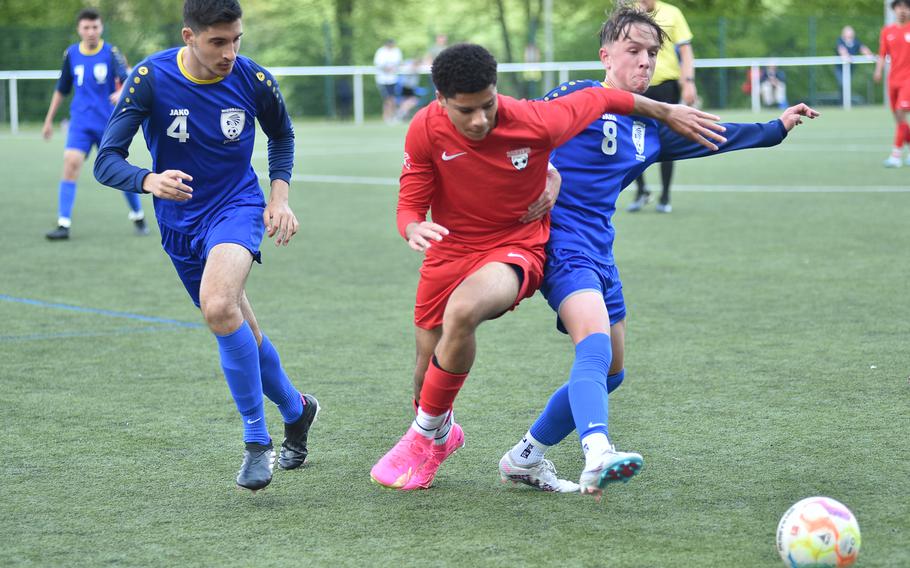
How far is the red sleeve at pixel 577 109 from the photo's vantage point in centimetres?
439

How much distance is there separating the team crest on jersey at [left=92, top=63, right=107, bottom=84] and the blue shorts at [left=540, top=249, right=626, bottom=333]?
858 centimetres

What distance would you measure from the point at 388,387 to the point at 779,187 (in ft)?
32.5

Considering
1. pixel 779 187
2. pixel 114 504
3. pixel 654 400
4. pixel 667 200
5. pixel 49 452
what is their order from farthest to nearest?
1. pixel 779 187
2. pixel 667 200
3. pixel 654 400
4. pixel 49 452
5. pixel 114 504

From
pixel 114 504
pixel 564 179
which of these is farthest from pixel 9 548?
pixel 564 179

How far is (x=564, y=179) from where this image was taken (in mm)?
4711

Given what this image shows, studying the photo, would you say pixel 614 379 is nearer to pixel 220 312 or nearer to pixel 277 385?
pixel 277 385

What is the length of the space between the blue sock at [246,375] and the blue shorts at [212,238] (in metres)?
0.35

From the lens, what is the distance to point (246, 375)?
4652 millimetres

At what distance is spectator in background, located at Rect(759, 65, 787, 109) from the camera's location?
3547 cm

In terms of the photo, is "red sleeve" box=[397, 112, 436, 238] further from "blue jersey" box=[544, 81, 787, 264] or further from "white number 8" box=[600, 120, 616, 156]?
"white number 8" box=[600, 120, 616, 156]

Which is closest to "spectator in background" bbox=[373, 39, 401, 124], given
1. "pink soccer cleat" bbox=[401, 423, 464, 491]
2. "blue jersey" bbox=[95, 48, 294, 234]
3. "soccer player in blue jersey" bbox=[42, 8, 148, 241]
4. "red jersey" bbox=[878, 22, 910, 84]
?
"red jersey" bbox=[878, 22, 910, 84]

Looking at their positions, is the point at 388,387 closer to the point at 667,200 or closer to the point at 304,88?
the point at 667,200

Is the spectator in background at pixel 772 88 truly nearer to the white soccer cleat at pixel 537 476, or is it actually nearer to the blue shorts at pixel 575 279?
the blue shorts at pixel 575 279

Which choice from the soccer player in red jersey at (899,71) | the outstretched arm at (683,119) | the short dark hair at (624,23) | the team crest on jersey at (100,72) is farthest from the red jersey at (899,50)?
the outstretched arm at (683,119)
